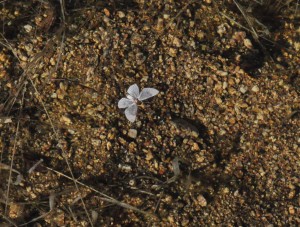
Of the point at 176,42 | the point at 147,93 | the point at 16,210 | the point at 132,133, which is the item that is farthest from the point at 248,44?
the point at 16,210

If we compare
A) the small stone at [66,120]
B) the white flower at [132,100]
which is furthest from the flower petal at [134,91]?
the small stone at [66,120]

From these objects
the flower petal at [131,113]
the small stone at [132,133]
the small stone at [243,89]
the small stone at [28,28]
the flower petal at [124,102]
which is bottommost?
the small stone at [132,133]

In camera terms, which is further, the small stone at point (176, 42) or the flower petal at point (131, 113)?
the small stone at point (176, 42)

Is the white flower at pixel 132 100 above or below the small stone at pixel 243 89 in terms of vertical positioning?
below

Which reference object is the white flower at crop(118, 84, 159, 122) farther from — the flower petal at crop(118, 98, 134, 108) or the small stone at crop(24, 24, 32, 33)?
the small stone at crop(24, 24, 32, 33)

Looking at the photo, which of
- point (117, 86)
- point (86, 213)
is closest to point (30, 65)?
point (117, 86)

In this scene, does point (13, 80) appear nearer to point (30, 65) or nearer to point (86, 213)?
point (30, 65)

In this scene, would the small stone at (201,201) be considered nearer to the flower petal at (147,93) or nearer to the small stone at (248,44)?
the flower petal at (147,93)
